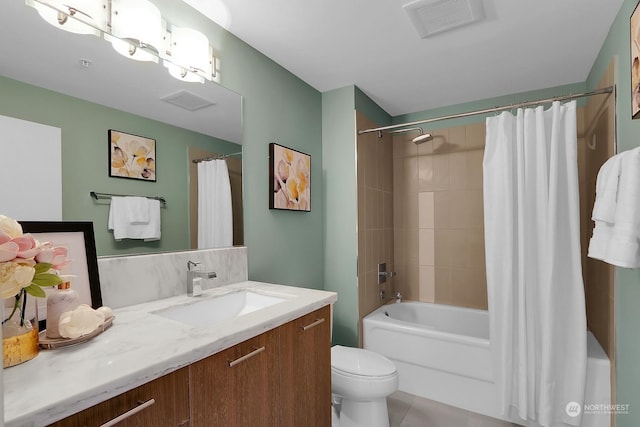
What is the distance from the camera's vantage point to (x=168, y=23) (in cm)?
143

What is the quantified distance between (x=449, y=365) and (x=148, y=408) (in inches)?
79.5

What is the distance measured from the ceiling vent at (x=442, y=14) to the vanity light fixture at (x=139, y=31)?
1056 mm

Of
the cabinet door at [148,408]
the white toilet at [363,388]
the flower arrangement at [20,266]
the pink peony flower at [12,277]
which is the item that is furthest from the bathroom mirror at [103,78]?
the white toilet at [363,388]

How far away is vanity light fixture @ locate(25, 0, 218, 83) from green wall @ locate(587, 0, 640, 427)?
200 centimetres

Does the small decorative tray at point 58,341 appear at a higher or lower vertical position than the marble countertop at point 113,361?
higher

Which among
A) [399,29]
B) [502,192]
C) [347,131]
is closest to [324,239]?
[347,131]

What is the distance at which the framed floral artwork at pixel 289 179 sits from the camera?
1971 millimetres

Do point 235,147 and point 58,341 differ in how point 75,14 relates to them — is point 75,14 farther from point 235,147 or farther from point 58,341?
point 58,341

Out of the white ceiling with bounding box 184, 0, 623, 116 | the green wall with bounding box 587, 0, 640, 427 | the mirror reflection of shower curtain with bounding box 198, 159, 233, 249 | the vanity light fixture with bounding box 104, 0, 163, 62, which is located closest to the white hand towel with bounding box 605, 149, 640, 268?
the green wall with bounding box 587, 0, 640, 427

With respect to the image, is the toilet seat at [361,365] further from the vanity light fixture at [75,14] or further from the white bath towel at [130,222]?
the vanity light fixture at [75,14]

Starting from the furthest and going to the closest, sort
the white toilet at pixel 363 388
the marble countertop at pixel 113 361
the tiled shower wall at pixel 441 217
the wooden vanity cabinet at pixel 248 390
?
the tiled shower wall at pixel 441 217 < the white toilet at pixel 363 388 < the wooden vanity cabinet at pixel 248 390 < the marble countertop at pixel 113 361

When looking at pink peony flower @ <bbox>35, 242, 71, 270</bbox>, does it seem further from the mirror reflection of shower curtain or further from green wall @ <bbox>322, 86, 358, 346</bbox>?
green wall @ <bbox>322, 86, 358, 346</bbox>

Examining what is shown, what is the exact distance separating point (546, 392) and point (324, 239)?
1681 millimetres

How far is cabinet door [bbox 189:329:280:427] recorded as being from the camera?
858mm
